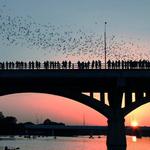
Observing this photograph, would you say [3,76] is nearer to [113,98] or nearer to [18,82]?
[18,82]

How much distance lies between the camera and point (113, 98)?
253ft

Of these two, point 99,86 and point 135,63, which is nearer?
point 135,63

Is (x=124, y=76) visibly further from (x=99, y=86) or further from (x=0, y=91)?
(x=0, y=91)

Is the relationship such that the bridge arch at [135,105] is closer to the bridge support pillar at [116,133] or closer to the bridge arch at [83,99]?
the bridge support pillar at [116,133]

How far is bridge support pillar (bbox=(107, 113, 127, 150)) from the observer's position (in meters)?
77.1

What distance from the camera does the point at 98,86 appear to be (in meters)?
78.4

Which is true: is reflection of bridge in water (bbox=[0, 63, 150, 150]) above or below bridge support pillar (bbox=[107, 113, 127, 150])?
above

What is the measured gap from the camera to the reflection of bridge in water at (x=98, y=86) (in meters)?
75.1

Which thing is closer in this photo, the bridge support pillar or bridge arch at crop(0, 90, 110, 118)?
bridge arch at crop(0, 90, 110, 118)

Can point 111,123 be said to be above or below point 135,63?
below

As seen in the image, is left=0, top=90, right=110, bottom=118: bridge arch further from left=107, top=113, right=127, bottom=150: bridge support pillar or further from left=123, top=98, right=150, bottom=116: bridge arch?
left=123, top=98, right=150, bottom=116: bridge arch

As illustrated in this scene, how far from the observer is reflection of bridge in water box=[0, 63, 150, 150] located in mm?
75062

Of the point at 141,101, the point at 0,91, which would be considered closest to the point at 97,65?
the point at 141,101

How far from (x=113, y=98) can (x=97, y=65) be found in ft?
17.7
